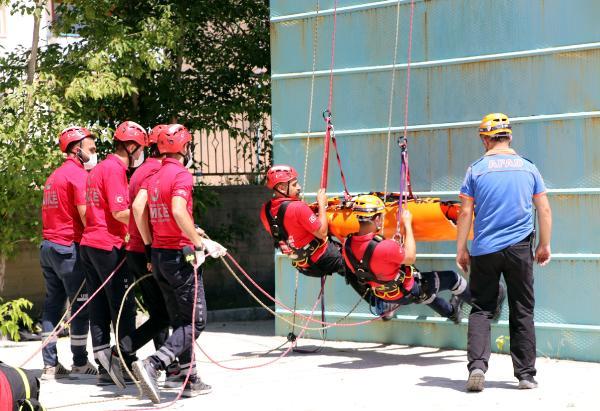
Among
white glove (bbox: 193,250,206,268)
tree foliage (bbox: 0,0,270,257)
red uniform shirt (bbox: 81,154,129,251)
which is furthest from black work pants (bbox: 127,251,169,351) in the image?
tree foliage (bbox: 0,0,270,257)

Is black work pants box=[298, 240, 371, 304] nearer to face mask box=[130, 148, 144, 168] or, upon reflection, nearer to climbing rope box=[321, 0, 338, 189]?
climbing rope box=[321, 0, 338, 189]

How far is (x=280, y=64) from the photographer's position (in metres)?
12.0

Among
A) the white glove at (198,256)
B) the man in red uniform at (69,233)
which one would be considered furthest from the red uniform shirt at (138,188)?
the white glove at (198,256)

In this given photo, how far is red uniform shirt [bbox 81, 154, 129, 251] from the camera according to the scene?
30.3 feet

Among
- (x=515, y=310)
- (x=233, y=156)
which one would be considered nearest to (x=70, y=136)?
(x=515, y=310)

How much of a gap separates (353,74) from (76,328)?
12.4 ft

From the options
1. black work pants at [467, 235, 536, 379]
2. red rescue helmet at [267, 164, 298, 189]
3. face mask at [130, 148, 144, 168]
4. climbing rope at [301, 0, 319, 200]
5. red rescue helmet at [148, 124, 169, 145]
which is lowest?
black work pants at [467, 235, 536, 379]

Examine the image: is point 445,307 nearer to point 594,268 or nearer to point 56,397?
point 594,268

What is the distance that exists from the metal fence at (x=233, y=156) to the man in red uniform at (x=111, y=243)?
21.5ft

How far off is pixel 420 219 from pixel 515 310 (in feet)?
5.61

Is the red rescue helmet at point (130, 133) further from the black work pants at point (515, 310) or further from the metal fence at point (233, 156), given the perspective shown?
the metal fence at point (233, 156)

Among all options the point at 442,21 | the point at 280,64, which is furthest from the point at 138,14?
the point at 442,21

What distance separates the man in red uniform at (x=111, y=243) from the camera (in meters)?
9.23

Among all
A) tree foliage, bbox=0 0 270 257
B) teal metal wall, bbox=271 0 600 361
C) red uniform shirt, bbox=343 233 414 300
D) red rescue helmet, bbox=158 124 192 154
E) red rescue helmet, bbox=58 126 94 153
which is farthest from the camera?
tree foliage, bbox=0 0 270 257
